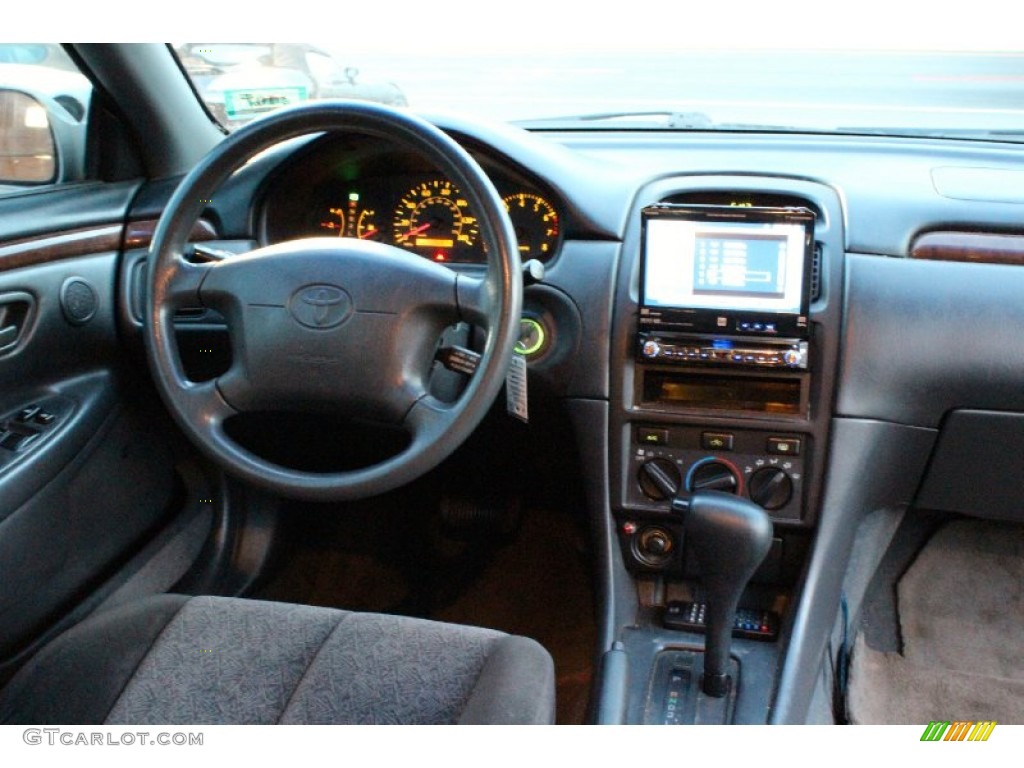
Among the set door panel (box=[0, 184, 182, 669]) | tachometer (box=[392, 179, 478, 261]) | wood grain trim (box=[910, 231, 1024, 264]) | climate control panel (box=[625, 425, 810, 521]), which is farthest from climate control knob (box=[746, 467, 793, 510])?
door panel (box=[0, 184, 182, 669])

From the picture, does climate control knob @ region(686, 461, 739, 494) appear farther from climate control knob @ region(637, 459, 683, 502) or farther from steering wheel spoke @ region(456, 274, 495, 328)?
steering wheel spoke @ region(456, 274, 495, 328)

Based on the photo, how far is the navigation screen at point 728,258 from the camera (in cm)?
175

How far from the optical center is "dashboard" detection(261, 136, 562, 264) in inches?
79.5

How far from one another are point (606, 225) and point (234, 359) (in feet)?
2.42

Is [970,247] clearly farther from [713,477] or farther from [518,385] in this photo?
[518,385]

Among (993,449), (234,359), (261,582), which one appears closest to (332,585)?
(261,582)

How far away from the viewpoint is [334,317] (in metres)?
1.58

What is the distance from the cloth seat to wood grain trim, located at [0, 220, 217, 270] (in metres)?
0.73

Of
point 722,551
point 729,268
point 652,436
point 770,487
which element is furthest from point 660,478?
point 729,268

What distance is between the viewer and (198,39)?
183cm

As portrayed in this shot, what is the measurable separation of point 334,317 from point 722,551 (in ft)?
2.38

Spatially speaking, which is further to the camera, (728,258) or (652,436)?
(652,436)

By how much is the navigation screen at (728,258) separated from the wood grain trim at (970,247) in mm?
261
